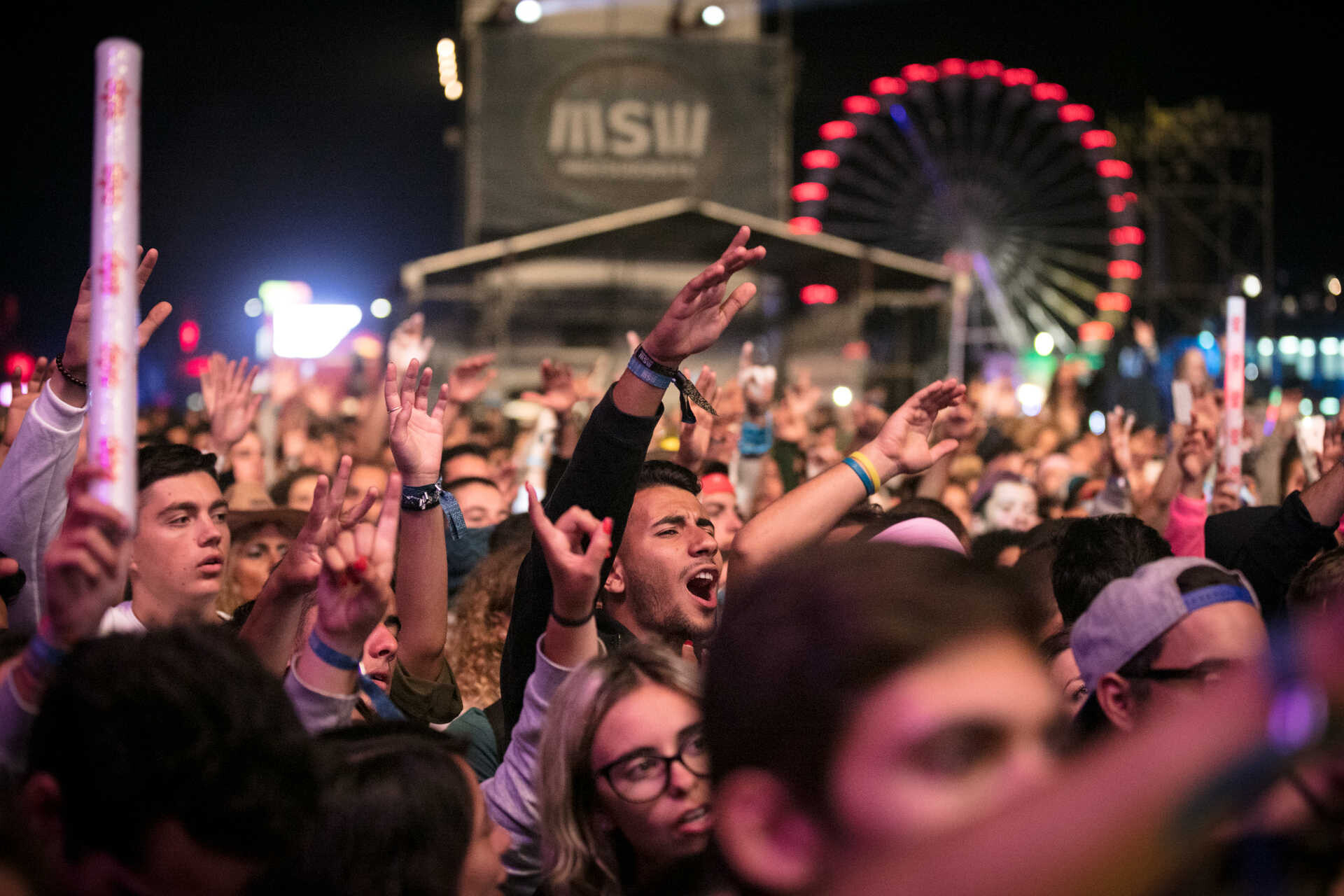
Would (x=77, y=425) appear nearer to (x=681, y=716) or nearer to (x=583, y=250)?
(x=681, y=716)

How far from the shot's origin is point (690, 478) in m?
3.32

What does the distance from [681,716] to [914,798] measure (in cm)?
110

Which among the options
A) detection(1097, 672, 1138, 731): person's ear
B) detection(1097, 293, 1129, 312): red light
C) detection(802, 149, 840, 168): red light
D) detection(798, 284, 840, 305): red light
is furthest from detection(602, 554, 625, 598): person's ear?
detection(1097, 293, 1129, 312): red light

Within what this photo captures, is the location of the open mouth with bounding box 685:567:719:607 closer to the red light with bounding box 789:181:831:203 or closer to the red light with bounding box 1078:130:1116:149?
the red light with bounding box 1078:130:1116:149

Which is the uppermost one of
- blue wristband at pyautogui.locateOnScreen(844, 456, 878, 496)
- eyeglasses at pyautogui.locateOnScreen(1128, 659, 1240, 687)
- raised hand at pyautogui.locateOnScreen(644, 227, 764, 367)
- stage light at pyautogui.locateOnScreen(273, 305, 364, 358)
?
stage light at pyautogui.locateOnScreen(273, 305, 364, 358)

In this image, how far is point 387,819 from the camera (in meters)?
1.69

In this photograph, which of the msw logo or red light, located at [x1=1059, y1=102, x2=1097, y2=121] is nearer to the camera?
red light, located at [x1=1059, y1=102, x2=1097, y2=121]

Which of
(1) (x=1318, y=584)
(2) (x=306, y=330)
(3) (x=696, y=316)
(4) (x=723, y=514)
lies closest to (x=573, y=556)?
(3) (x=696, y=316)

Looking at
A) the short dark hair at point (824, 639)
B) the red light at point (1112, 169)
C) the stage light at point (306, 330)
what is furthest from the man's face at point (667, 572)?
the red light at point (1112, 169)

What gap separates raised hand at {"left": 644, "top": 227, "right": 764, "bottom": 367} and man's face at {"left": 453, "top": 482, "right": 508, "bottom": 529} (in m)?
2.67

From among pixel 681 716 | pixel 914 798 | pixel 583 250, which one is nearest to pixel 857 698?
pixel 914 798

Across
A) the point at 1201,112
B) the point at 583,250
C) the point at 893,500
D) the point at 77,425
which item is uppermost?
the point at 1201,112

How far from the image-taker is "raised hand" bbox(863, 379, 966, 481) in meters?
2.97

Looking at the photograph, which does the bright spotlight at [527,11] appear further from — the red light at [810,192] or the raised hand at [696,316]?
the raised hand at [696,316]
